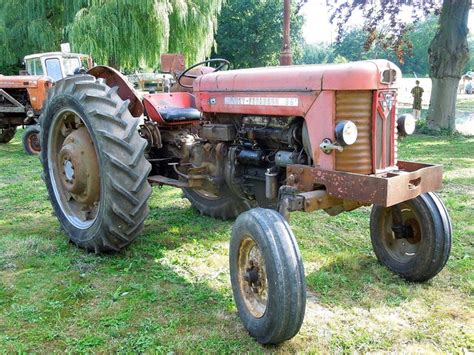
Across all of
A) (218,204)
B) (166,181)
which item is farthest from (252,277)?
(218,204)

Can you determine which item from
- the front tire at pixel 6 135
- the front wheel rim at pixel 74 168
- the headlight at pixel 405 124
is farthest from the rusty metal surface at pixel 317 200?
the front tire at pixel 6 135

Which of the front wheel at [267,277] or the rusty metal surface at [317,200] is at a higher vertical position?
the rusty metal surface at [317,200]

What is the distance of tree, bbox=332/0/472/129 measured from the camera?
12.6 meters

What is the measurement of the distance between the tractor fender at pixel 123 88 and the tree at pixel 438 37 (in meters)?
10.1

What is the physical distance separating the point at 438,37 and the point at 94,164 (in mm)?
11664

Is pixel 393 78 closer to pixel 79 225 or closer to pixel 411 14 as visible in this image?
pixel 79 225

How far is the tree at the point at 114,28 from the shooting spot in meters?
13.6

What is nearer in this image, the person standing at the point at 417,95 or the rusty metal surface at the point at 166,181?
the rusty metal surface at the point at 166,181

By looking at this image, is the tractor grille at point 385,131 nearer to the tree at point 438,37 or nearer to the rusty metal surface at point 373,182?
the rusty metal surface at point 373,182

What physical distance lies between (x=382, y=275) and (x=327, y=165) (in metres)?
1.13

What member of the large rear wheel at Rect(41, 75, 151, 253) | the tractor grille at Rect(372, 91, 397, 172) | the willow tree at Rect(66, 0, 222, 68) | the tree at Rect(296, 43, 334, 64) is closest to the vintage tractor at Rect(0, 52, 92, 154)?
the willow tree at Rect(66, 0, 222, 68)

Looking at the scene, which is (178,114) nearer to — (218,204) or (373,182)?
(218,204)

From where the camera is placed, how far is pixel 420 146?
10648 mm

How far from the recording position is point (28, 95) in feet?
36.5
